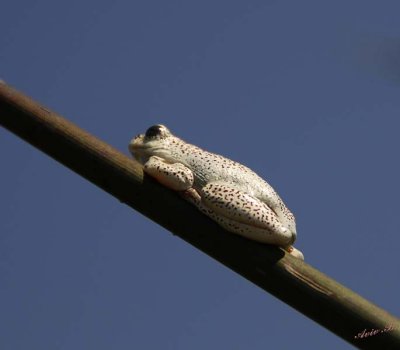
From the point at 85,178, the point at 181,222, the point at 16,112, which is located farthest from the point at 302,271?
the point at 16,112

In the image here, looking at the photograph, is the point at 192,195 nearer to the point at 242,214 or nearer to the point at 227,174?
the point at 242,214

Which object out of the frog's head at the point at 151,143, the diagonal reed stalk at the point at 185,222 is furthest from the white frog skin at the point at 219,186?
the diagonal reed stalk at the point at 185,222

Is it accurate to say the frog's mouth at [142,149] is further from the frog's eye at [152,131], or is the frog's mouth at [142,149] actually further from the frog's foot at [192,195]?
the frog's foot at [192,195]

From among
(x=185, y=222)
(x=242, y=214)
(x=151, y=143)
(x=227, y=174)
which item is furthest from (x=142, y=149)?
(x=185, y=222)

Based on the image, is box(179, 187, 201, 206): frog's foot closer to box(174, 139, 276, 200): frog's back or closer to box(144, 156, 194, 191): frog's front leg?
box(144, 156, 194, 191): frog's front leg

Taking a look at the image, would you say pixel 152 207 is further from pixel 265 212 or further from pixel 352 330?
pixel 265 212

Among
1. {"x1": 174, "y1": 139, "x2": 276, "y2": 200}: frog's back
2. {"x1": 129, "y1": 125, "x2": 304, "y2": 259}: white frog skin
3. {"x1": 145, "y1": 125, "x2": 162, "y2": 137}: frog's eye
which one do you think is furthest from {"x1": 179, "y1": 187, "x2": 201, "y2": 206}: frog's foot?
{"x1": 145, "y1": 125, "x2": 162, "y2": 137}: frog's eye
